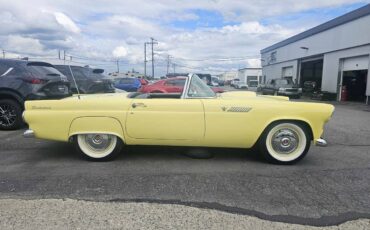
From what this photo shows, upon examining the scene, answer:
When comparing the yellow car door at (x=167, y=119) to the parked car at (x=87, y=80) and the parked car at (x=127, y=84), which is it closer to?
the parked car at (x=87, y=80)

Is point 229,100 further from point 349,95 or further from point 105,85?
point 349,95

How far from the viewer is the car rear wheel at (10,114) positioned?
24.4 feet

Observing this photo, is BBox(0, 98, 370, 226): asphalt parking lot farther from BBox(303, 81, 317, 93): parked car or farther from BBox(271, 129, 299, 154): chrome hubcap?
BBox(303, 81, 317, 93): parked car

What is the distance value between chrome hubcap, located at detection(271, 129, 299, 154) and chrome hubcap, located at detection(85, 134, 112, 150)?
8.14ft

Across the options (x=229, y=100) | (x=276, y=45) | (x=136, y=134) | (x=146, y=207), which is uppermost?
(x=276, y=45)

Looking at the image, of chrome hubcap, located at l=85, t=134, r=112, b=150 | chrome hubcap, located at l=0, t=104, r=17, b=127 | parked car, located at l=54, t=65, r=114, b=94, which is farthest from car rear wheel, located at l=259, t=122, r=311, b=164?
parked car, located at l=54, t=65, r=114, b=94

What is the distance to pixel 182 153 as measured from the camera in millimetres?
5488

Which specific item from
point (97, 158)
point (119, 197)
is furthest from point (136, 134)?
point (119, 197)

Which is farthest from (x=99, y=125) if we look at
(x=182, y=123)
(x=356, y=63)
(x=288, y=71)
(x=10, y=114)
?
(x=288, y=71)

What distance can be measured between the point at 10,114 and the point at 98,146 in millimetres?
3705

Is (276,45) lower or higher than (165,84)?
higher

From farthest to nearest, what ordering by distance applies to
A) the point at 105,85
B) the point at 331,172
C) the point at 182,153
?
the point at 105,85 → the point at 182,153 → the point at 331,172

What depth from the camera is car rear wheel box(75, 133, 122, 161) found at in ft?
16.2

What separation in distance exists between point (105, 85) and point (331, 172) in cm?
874
